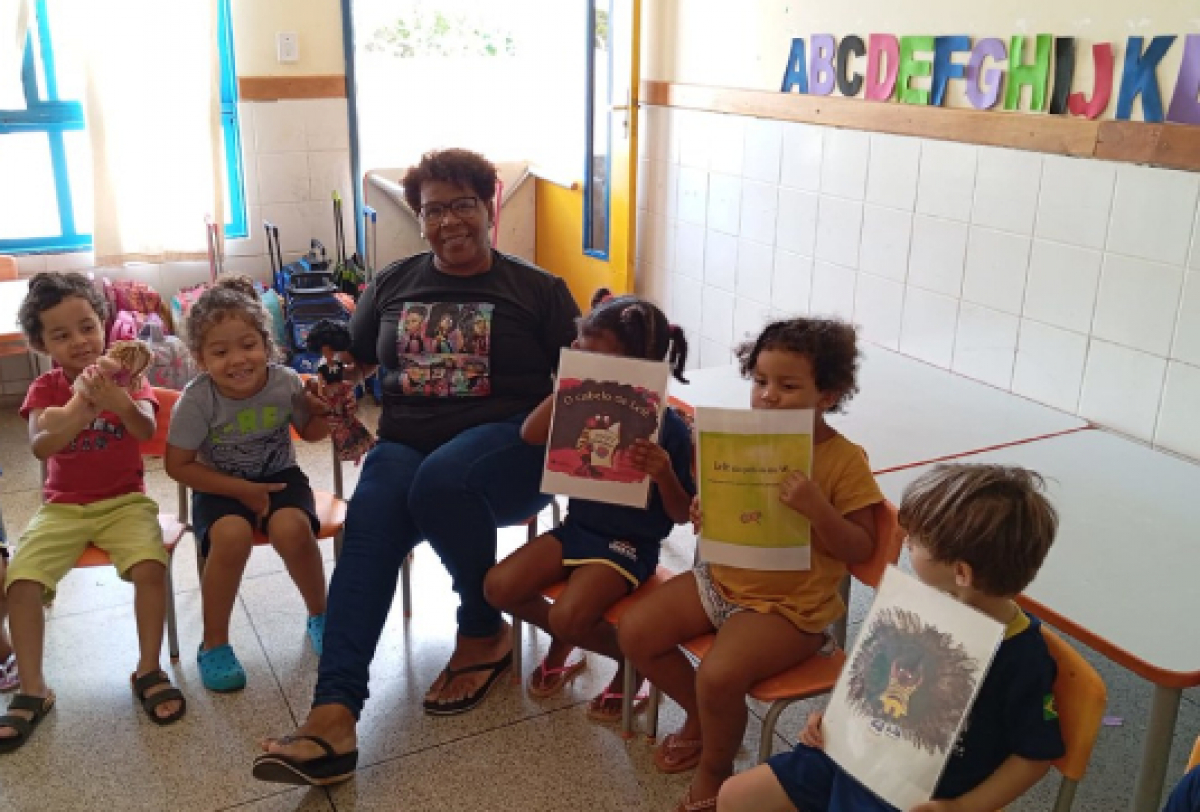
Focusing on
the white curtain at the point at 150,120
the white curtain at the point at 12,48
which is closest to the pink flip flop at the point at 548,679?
the white curtain at the point at 150,120

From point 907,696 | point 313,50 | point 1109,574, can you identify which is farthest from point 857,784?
point 313,50

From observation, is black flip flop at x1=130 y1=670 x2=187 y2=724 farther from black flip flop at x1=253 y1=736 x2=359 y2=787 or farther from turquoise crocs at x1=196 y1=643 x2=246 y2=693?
black flip flop at x1=253 y1=736 x2=359 y2=787

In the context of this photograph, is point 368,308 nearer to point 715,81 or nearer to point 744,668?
point 744,668

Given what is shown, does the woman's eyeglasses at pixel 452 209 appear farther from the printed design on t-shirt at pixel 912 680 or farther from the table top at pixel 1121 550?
the printed design on t-shirt at pixel 912 680

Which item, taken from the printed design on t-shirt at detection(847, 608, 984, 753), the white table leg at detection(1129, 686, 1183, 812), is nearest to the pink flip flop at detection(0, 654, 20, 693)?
the printed design on t-shirt at detection(847, 608, 984, 753)

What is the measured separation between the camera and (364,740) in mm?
2230

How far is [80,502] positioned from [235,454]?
361 millimetres

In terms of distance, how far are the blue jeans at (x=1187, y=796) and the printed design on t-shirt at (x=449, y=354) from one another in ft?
5.32

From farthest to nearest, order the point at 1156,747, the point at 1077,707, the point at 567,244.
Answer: the point at 567,244, the point at 1156,747, the point at 1077,707

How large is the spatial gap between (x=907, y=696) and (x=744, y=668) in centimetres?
45

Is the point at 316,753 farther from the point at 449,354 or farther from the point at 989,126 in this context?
the point at 989,126

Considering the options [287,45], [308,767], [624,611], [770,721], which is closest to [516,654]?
[624,611]

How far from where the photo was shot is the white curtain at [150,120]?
13.6 feet

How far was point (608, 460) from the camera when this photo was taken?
2039 millimetres
